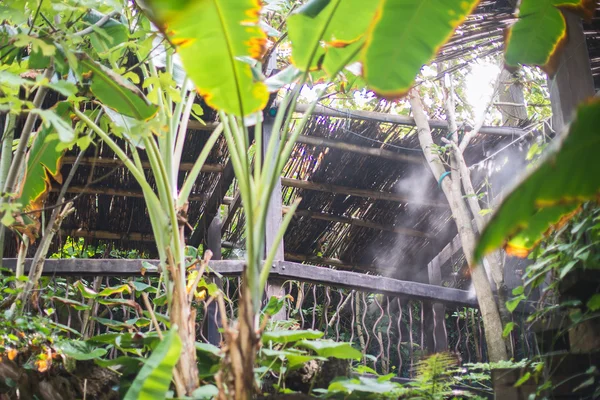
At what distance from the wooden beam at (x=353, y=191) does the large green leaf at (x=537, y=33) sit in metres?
2.95

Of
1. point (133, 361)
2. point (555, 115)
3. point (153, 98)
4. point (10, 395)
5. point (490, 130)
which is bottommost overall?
point (10, 395)

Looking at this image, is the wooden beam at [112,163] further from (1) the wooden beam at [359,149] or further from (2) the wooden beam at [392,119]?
(2) the wooden beam at [392,119]

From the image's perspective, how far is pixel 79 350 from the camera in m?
2.20

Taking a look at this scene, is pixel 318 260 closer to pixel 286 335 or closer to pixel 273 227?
pixel 273 227

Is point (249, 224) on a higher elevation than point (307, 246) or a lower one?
lower

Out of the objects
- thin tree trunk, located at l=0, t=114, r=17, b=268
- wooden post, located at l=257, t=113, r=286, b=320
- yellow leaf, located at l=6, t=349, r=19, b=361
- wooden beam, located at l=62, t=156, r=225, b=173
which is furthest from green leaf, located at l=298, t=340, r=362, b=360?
wooden beam, located at l=62, t=156, r=225, b=173

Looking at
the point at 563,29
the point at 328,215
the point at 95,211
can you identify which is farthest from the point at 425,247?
the point at 563,29

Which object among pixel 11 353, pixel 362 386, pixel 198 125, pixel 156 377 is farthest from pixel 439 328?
pixel 156 377

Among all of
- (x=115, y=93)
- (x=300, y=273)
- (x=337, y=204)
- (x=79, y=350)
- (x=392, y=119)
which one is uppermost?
(x=392, y=119)

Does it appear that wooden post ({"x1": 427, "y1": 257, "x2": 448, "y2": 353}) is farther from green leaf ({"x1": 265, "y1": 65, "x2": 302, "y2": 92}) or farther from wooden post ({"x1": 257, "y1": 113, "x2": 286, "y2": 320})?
green leaf ({"x1": 265, "y1": 65, "x2": 302, "y2": 92})

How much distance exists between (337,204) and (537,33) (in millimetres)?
3403

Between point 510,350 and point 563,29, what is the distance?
219 centimetres

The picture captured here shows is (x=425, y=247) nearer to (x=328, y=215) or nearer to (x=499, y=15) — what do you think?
(x=328, y=215)

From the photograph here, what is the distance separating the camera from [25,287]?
2.38 m
